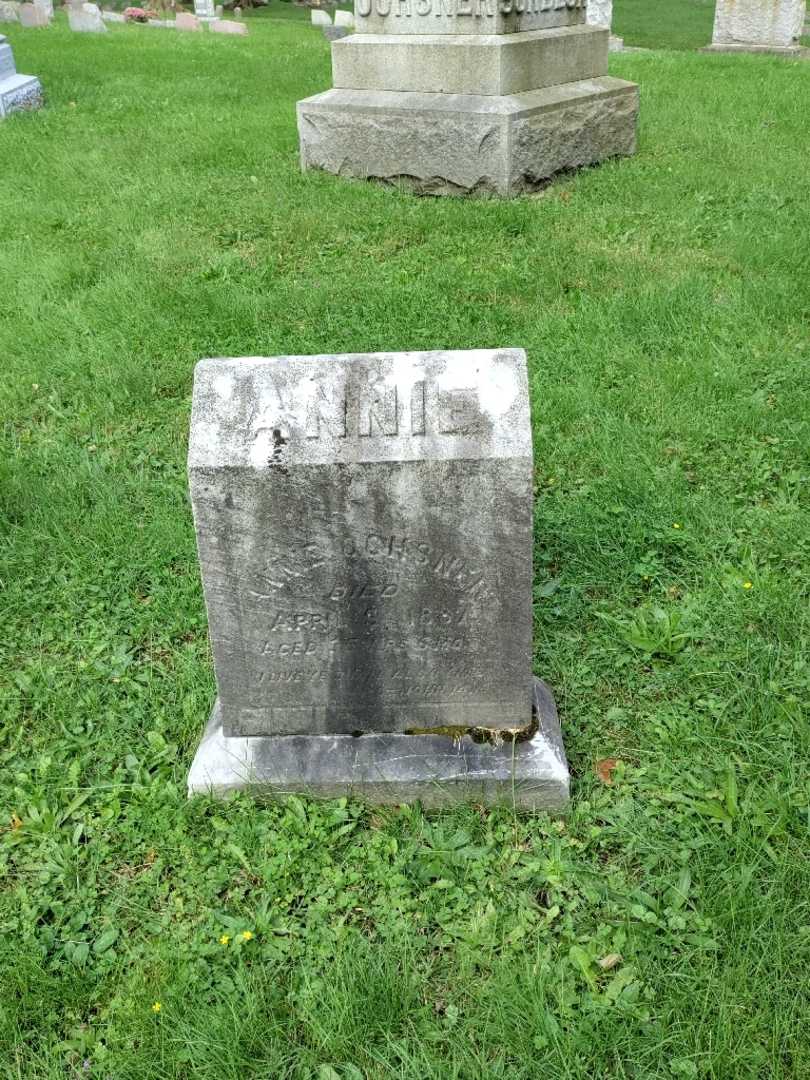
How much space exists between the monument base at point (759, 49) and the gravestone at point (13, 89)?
925 centimetres

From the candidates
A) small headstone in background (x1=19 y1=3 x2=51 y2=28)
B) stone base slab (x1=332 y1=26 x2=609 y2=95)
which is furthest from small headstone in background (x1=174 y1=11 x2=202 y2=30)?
stone base slab (x1=332 y1=26 x2=609 y2=95)

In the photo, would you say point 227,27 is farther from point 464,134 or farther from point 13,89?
point 464,134

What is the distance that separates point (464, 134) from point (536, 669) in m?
4.94

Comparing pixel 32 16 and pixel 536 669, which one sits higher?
pixel 32 16

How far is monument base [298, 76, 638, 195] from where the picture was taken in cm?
671

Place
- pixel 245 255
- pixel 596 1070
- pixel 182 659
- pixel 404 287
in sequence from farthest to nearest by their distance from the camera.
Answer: pixel 245 255, pixel 404 287, pixel 182 659, pixel 596 1070

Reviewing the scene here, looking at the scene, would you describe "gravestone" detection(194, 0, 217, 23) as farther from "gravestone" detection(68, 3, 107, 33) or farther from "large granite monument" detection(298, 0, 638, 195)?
"large granite monument" detection(298, 0, 638, 195)

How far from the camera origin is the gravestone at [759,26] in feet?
43.5

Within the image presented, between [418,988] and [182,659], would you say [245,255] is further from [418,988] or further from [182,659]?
[418,988]

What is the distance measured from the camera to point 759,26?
1360 cm

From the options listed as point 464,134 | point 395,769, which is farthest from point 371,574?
point 464,134

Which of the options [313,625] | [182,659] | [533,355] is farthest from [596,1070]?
[533,355]

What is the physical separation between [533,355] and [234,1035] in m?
3.56

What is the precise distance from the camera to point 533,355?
482 centimetres
